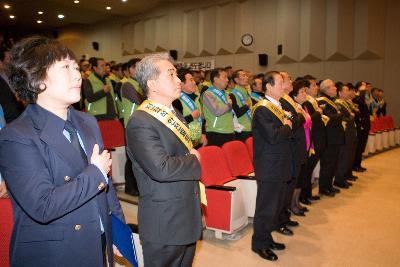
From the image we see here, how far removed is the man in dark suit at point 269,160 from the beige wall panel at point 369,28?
7701 millimetres

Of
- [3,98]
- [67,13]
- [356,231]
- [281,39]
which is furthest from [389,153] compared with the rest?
[67,13]

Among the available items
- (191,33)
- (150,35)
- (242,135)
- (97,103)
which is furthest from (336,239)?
(150,35)

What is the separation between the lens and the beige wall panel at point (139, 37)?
1394cm

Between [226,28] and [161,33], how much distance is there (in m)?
3.06

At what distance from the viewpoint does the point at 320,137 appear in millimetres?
4492

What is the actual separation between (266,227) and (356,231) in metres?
1.35

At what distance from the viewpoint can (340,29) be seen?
9.48 meters

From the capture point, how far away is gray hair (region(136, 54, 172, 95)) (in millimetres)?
1824

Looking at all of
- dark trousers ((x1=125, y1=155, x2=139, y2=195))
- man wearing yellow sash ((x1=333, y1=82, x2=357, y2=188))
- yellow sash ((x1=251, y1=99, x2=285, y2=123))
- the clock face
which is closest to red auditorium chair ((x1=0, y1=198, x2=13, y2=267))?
yellow sash ((x1=251, y1=99, x2=285, y2=123))

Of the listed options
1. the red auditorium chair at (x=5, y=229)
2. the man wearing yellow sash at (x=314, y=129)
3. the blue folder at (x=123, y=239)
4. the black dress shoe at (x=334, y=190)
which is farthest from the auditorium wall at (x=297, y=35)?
the red auditorium chair at (x=5, y=229)

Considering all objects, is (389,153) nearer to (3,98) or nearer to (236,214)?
(236,214)

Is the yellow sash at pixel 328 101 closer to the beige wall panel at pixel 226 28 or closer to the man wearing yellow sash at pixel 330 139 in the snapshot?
the man wearing yellow sash at pixel 330 139

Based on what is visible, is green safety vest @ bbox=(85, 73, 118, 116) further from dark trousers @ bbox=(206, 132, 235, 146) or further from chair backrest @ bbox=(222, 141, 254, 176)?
chair backrest @ bbox=(222, 141, 254, 176)

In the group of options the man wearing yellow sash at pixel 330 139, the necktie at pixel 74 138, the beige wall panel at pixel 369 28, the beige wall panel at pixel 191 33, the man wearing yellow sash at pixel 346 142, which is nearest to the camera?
the necktie at pixel 74 138
